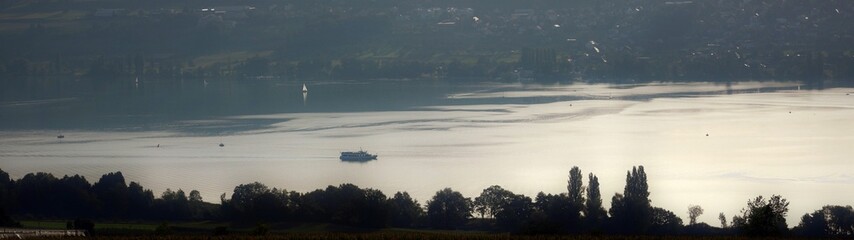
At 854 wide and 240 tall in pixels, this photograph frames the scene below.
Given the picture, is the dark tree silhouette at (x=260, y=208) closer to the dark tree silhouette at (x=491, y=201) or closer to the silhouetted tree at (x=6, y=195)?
the dark tree silhouette at (x=491, y=201)

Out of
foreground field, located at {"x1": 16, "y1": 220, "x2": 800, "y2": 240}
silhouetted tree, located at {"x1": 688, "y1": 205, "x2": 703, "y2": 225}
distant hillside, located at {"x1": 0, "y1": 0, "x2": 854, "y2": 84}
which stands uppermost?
distant hillside, located at {"x1": 0, "y1": 0, "x2": 854, "y2": 84}

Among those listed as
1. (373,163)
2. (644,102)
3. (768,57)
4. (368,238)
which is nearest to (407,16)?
(768,57)

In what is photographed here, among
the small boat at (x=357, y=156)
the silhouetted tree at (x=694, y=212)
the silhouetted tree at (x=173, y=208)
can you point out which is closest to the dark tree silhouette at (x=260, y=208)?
the silhouetted tree at (x=173, y=208)

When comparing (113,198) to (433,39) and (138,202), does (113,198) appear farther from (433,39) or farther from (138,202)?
(433,39)

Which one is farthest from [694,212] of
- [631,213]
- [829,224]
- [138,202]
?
[138,202]

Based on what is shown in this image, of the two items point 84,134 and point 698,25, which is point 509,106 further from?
point 698,25

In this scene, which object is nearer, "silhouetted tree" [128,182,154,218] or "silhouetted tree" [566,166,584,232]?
"silhouetted tree" [566,166,584,232]

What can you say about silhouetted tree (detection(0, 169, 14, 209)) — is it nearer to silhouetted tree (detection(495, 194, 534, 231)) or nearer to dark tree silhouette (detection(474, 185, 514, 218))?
dark tree silhouette (detection(474, 185, 514, 218))

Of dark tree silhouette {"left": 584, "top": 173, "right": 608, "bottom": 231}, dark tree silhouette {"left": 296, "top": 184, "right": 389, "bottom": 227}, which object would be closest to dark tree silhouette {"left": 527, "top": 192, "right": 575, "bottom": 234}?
dark tree silhouette {"left": 584, "top": 173, "right": 608, "bottom": 231}
